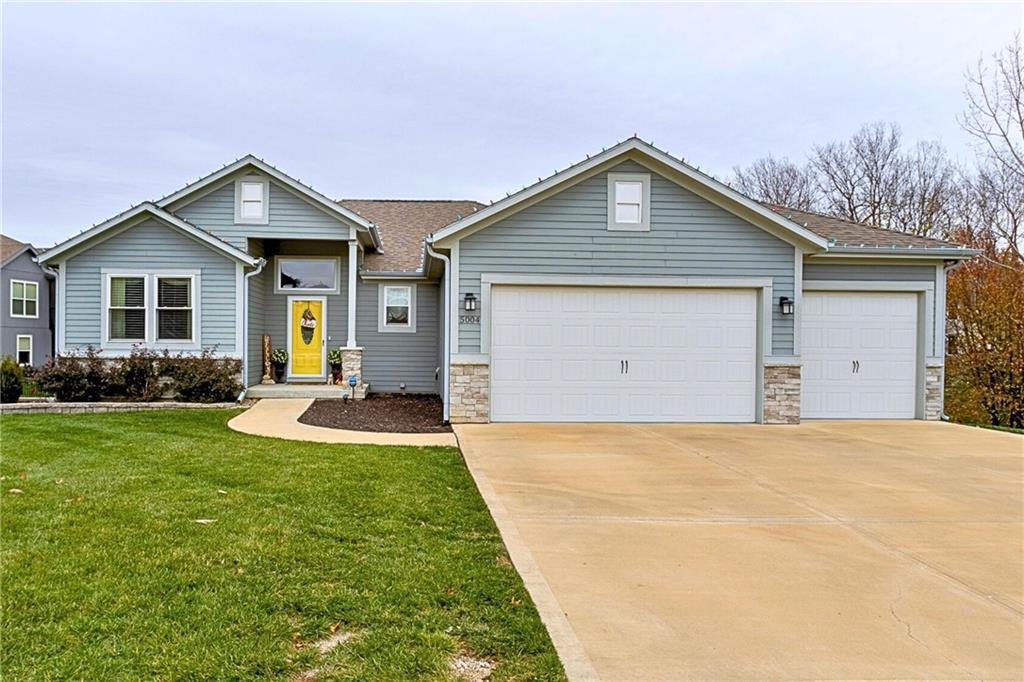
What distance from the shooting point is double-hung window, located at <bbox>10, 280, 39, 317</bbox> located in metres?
23.7

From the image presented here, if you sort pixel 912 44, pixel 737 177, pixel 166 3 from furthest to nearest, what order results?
1. pixel 737 177
2. pixel 912 44
3. pixel 166 3

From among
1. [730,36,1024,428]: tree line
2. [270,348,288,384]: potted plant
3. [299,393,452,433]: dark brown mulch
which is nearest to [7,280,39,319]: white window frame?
[270,348,288,384]: potted plant

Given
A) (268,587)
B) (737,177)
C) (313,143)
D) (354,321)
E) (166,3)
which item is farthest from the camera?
(737,177)

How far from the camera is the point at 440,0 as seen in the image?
11.3m

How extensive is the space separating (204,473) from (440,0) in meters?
8.78

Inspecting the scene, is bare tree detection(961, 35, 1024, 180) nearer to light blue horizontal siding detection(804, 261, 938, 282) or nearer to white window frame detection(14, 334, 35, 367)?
light blue horizontal siding detection(804, 261, 938, 282)

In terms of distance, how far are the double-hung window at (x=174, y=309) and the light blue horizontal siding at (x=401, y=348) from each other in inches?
146

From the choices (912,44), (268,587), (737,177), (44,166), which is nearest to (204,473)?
(268,587)

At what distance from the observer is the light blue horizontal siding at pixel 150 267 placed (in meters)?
13.3

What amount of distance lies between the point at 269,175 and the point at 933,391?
14.0 m

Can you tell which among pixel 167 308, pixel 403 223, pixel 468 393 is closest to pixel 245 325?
pixel 167 308

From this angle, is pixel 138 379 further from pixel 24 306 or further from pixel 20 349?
pixel 24 306

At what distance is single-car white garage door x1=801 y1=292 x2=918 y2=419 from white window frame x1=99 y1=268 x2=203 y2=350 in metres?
11.8

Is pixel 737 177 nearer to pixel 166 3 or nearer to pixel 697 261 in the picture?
pixel 697 261
